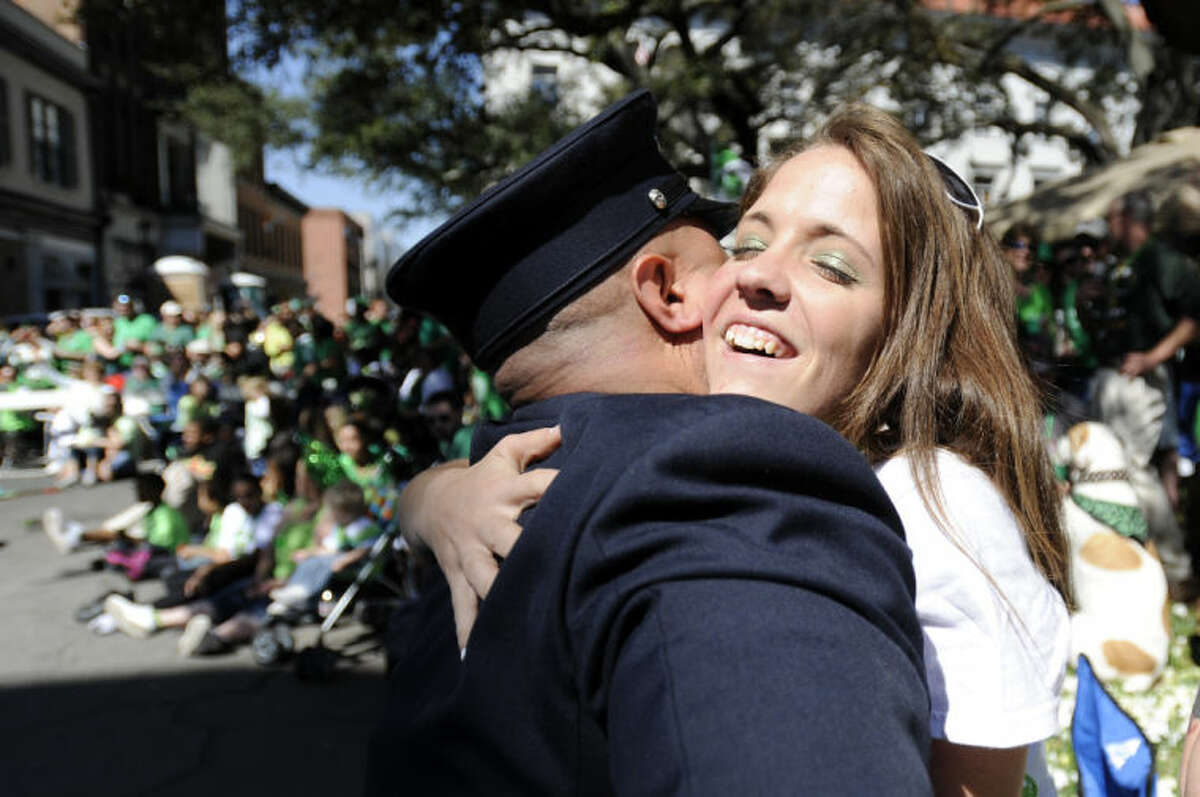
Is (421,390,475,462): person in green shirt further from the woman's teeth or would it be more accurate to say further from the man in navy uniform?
the man in navy uniform

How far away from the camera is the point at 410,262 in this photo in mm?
1338

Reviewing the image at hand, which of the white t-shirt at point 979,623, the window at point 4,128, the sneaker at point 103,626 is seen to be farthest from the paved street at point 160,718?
the window at point 4,128

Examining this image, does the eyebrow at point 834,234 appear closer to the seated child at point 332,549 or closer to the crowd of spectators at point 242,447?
the crowd of spectators at point 242,447

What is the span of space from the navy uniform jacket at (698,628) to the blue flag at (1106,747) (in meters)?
1.60

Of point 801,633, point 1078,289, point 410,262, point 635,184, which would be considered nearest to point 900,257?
point 635,184

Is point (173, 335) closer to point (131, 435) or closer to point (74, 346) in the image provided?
point (74, 346)

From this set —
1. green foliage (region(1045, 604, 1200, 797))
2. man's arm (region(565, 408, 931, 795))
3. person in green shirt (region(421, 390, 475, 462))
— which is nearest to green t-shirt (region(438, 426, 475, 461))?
person in green shirt (region(421, 390, 475, 462))

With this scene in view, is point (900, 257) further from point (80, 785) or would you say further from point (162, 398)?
point (162, 398)

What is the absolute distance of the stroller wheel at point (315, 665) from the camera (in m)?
5.55

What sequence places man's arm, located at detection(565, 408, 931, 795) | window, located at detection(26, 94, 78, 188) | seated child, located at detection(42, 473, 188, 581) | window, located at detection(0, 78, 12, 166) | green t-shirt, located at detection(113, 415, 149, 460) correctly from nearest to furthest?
man's arm, located at detection(565, 408, 931, 795) < seated child, located at detection(42, 473, 188, 581) < green t-shirt, located at detection(113, 415, 149, 460) < window, located at detection(0, 78, 12, 166) < window, located at detection(26, 94, 78, 188)

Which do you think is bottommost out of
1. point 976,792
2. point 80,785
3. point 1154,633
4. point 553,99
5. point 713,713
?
point 80,785

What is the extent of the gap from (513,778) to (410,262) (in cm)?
70

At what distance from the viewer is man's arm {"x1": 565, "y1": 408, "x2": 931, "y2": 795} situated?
2.26 ft

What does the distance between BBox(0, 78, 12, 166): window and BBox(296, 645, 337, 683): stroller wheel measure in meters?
26.5
